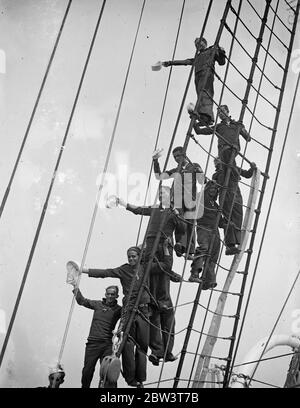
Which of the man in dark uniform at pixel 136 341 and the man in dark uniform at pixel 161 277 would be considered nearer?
the man in dark uniform at pixel 136 341

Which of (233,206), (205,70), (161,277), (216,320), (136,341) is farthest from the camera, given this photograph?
(233,206)

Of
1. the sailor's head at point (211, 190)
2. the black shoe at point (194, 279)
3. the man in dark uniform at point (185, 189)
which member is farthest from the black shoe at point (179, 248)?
the sailor's head at point (211, 190)

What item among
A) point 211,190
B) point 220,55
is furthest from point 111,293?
point 220,55

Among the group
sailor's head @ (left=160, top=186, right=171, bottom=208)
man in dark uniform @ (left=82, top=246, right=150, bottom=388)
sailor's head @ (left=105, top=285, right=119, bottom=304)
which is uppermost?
sailor's head @ (left=160, top=186, right=171, bottom=208)

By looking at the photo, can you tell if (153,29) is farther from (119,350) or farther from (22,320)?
(119,350)

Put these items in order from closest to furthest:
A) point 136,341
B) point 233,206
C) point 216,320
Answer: point 216,320 → point 136,341 → point 233,206

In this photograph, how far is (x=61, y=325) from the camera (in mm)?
8992

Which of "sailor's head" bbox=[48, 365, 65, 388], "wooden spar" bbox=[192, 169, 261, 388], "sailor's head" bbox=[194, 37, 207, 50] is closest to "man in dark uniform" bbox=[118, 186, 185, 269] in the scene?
"wooden spar" bbox=[192, 169, 261, 388]

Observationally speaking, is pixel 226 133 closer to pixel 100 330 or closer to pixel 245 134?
pixel 245 134

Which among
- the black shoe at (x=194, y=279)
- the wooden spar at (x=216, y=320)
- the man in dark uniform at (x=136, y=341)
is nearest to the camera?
the wooden spar at (x=216, y=320)

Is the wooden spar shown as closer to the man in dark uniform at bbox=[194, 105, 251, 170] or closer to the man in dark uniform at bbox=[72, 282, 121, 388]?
the man in dark uniform at bbox=[194, 105, 251, 170]

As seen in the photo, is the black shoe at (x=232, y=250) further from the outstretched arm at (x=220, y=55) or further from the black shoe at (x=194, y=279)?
the outstretched arm at (x=220, y=55)

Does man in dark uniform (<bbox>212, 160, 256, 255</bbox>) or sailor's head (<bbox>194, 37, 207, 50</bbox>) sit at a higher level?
sailor's head (<bbox>194, 37, 207, 50</bbox>)
